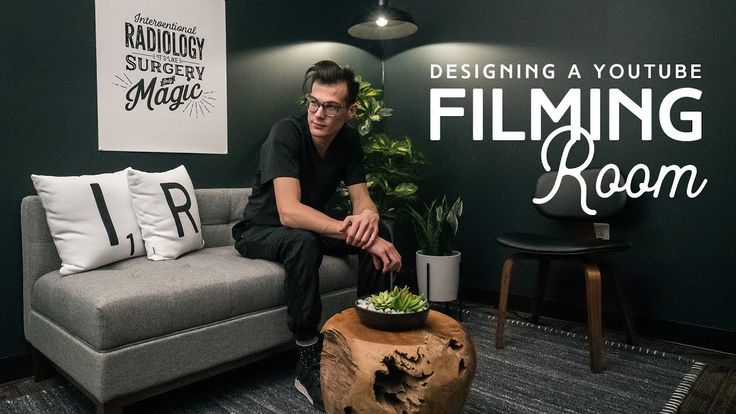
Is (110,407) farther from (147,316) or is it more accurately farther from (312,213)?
(312,213)

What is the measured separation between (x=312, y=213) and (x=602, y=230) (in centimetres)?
174

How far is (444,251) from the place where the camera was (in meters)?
2.79

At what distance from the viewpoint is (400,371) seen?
1251 millimetres

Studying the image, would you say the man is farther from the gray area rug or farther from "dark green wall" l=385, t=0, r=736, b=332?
"dark green wall" l=385, t=0, r=736, b=332

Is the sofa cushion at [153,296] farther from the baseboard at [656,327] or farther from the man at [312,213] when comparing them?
the baseboard at [656,327]

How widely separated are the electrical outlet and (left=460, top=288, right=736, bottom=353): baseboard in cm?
42

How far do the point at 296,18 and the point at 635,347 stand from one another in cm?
279

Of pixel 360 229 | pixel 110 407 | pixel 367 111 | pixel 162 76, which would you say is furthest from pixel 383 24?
pixel 110 407

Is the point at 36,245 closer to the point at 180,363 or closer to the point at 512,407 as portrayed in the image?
the point at 180,363

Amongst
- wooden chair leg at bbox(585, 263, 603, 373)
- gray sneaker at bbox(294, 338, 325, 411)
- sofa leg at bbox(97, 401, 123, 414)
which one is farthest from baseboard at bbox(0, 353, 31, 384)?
wooden chair leg at bbox(585, 263, 603, 373)

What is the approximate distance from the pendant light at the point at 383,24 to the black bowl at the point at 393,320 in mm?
2192

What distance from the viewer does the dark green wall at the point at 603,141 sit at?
237 cm

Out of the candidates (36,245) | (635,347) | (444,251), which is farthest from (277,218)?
(635,347)

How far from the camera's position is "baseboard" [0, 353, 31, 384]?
1.97m
